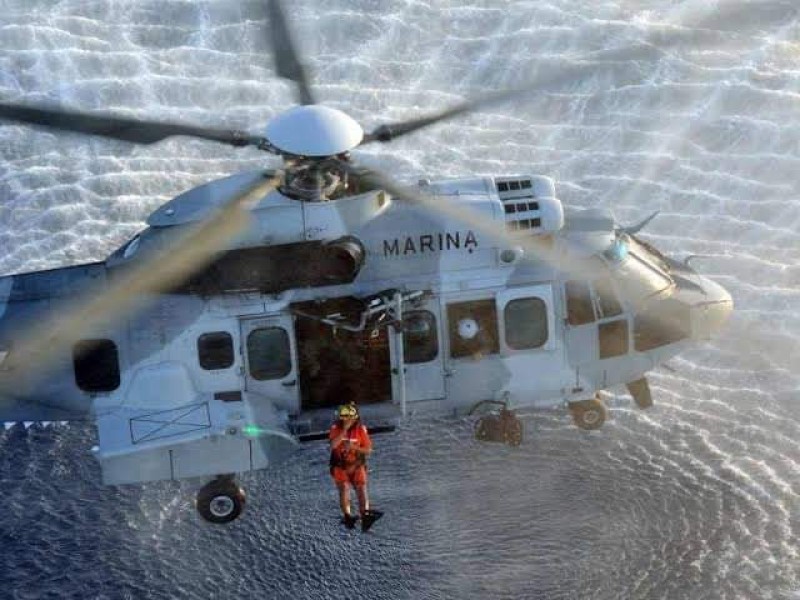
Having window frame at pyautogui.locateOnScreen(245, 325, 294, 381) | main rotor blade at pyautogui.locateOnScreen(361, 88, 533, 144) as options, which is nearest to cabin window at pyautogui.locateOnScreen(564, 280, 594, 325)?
main rotor blade at pyautogui.locateOnScreen(361, 88, 533, 144)

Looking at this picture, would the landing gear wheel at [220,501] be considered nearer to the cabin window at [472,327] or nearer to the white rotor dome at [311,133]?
the cabin window at [472,327]

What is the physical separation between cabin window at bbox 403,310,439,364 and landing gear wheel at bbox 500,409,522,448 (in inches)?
46.1

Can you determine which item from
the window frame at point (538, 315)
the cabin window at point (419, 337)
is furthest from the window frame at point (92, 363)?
the window frame at point (538, 315)

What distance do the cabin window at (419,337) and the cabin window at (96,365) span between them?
330 cm

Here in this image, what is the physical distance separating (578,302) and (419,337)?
1.89 metres

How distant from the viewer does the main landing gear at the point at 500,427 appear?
42.9ft

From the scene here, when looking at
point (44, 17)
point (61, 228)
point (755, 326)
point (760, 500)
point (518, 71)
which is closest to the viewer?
point (760, 500)

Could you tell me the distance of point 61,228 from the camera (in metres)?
18.2

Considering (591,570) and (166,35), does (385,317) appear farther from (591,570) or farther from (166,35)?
(166,35)

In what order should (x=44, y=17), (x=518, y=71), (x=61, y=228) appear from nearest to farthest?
(x=61, y=228), (x=518, y=71), (x=44, y=17)

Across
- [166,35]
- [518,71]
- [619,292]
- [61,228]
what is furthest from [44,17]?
[619,292]

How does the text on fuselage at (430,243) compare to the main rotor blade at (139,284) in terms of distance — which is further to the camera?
the text on fuselage at (430,243)

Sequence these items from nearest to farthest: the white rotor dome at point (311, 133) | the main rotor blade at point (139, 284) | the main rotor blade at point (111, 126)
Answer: the white rotor dome at point (311, 133) → the main rotor blade at point (111, 126) → the main rotor blade at point (139, 284)

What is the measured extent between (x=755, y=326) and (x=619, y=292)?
12.7ft
